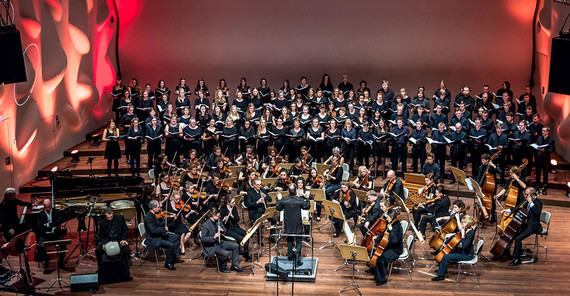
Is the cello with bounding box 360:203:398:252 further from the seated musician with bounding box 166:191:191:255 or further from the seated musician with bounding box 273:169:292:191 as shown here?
the seated musician with bounding box 166:191:191:255

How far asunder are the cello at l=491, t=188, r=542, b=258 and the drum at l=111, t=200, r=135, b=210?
17.5 feet

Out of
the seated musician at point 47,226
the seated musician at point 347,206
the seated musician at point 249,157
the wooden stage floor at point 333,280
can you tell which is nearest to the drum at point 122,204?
the seated musician at point 47,226

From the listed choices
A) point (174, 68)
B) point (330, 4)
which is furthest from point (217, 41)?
point (330, 4)

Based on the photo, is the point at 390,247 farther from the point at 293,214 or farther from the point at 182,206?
the point at 182,206

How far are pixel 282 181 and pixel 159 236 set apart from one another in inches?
93.9

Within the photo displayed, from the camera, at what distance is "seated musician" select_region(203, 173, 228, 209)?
9.88 m

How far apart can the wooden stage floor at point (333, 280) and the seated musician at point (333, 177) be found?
4.81 feet

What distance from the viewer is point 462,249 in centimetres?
862

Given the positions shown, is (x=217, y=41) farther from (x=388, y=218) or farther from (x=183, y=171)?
(x=388, y=218)

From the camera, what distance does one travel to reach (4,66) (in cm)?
933

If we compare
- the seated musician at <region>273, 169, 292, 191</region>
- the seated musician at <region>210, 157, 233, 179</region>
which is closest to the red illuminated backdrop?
the seated musician at <region>210, 157, 233, 179</region>

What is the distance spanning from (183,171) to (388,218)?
3.79 metres

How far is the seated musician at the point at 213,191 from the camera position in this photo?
9.88 metres

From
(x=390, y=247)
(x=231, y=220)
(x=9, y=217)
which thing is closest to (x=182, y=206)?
(x=231, y=220)
